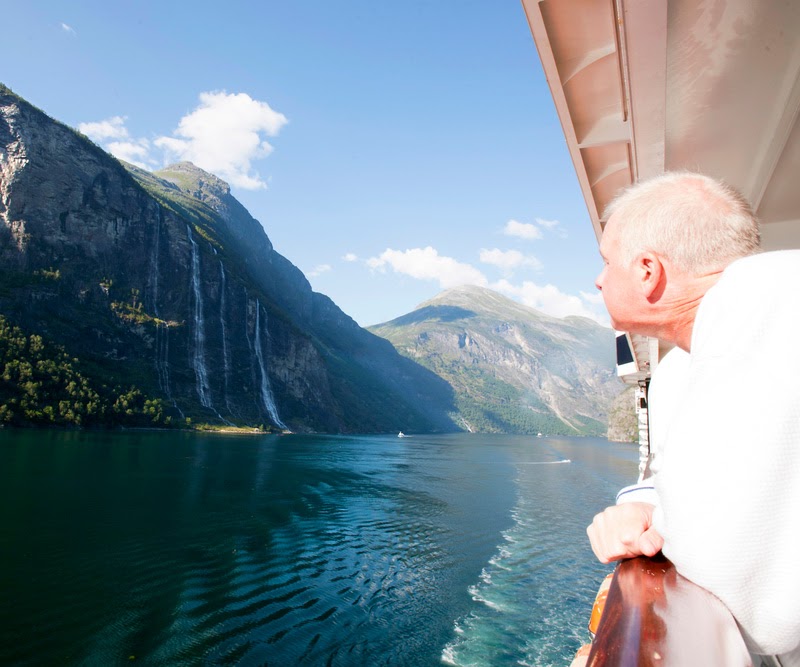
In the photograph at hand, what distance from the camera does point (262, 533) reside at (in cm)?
1697

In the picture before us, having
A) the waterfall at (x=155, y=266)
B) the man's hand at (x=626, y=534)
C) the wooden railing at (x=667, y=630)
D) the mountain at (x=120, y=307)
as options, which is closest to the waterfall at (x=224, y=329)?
the mountain at (x=120, y=307)

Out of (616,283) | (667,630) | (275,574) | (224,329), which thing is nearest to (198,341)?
(224,329)

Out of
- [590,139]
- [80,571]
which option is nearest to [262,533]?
[80,571]

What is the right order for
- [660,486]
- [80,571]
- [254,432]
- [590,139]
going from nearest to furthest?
[660,486], [590,139], [80,571], [254,432]

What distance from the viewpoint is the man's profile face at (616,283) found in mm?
1402

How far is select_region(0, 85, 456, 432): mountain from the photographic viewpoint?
78.1m

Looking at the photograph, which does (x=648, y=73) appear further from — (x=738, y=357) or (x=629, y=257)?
(x=738, y=357)

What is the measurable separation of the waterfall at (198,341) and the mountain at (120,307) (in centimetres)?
27

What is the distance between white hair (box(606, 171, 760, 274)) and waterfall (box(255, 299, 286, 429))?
10548 centimetres

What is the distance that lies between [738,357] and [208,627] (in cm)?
1127

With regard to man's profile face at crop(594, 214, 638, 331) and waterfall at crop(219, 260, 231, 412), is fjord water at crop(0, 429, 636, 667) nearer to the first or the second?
man's profile face at crop(594, 214, 638, 331)

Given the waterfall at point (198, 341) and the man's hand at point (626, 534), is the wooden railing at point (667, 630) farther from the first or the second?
the waterfall at point (198, 341)

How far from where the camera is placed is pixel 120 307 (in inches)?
3730

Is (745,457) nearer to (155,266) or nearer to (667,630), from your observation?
(667,630)
